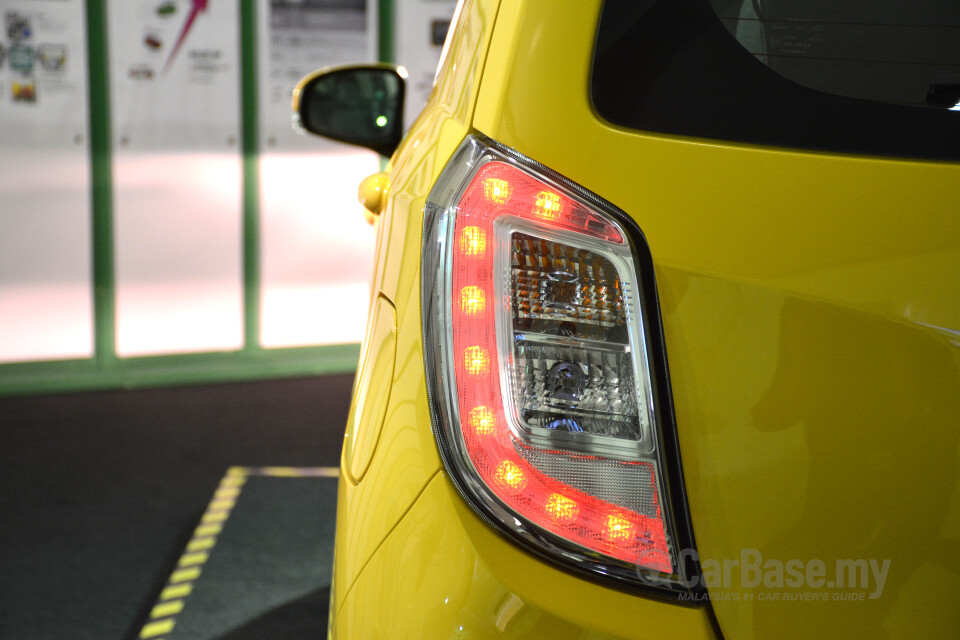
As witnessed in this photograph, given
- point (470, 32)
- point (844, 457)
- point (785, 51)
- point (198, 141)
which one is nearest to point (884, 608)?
point (844, 457)

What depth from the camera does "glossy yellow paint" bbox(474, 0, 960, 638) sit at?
2.03 ft

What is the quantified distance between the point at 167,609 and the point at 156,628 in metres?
0.10

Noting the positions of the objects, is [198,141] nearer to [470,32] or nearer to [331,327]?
[331,327]

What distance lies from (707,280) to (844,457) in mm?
164

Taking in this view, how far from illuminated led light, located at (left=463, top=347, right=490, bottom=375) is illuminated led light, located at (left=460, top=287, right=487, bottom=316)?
29 mm

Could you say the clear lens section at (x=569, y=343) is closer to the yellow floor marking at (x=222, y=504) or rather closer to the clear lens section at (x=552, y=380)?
the clear lens section at (x=552, y=380)

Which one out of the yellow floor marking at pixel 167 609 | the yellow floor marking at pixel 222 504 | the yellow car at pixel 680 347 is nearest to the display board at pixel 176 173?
the yellow floor marking at pixel 222 504

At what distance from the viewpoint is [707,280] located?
0.62 metres

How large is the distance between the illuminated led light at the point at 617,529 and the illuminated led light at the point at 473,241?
9.0 inches

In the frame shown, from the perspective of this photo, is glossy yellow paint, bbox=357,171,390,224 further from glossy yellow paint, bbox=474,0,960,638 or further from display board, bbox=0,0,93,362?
display board, bbox=0,0,93,362

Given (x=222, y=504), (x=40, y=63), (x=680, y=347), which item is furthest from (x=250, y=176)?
(x=680, y=347)

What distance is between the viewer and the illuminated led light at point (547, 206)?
0.65 metres

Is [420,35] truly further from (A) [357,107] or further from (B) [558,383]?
(B) [558,383]

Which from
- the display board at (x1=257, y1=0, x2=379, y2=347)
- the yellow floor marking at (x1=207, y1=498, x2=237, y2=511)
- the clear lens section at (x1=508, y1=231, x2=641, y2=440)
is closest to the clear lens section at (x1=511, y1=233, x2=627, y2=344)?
the clear lens section at (x1=508, y1=231, x2=641, y2=440)
